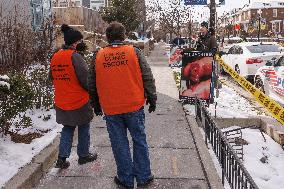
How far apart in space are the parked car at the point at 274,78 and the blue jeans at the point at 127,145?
592 centimetres

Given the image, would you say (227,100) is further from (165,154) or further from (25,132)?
(25,132)

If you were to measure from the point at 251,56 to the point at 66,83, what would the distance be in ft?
36.2

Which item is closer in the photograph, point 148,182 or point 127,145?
point 127,145

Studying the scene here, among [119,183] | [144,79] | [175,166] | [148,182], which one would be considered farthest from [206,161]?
[144,79]

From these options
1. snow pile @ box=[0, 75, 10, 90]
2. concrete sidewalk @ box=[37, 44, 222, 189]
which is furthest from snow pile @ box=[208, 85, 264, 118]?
snow pile @ box=[0, 75, 10, 90]

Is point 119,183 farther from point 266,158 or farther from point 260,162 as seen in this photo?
point 266,158

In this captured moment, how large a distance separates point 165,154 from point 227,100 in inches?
230

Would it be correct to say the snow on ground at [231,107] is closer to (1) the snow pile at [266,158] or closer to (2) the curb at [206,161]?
(1) the snow pile at [266,158]

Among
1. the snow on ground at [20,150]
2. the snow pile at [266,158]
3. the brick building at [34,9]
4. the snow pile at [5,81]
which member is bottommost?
the snow pile at [266,158]

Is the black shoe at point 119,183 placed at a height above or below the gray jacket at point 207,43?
below

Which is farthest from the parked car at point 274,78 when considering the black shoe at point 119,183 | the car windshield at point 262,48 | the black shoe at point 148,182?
the black shoe at point 119,183

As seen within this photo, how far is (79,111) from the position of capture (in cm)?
545

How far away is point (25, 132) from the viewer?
21.9ft

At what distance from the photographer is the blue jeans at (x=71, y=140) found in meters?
5.52
